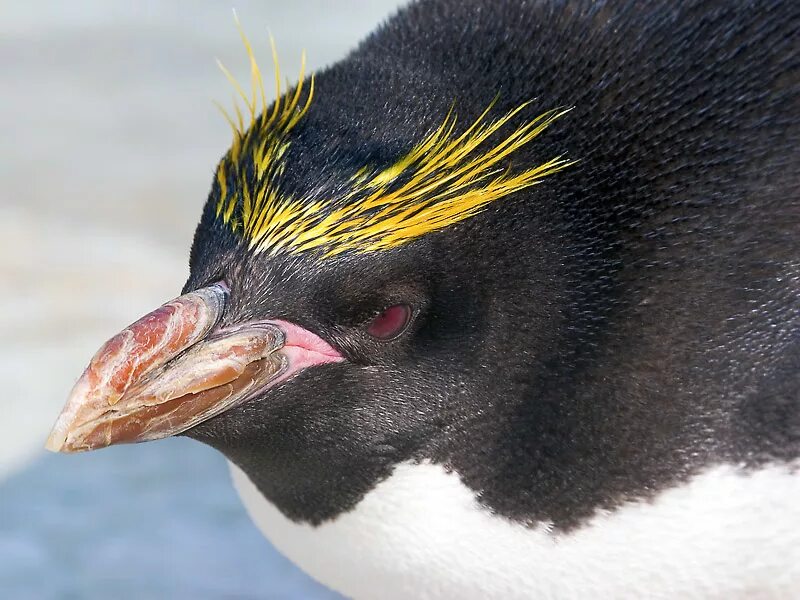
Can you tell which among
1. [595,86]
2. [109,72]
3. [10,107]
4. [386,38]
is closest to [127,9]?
[109,72]

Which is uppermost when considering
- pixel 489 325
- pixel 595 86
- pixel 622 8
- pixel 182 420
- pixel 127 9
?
pixel 127 9

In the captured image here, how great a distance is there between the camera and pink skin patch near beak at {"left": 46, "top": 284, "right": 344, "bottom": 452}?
5.08 feet

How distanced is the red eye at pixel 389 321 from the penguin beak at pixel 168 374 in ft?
0.41

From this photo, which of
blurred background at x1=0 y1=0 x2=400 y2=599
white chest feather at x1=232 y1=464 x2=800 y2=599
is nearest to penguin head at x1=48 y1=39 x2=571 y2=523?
white chest feather at x1=232 y1=464 x2=800 y2=599

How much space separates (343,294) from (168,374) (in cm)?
25

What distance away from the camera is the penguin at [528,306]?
1606 mm

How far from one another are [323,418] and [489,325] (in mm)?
269

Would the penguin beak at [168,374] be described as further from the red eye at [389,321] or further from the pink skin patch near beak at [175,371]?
the red eye at [389,321]

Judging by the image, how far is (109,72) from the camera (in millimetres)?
4375

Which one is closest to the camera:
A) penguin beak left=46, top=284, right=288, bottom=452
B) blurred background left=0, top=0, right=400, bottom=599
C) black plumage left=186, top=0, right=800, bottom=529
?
penguin beak left=46, top=284, right=288, bottom=452

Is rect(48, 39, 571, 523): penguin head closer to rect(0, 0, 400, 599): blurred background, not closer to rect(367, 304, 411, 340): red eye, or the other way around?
rect(367, 304, 411, 340): red eye

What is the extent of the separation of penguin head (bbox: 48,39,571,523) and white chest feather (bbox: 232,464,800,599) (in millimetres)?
125

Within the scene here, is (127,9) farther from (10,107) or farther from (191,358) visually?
(191,358)

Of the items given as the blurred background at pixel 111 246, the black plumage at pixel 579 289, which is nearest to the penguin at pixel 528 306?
the black plumage at pixel 579 289
